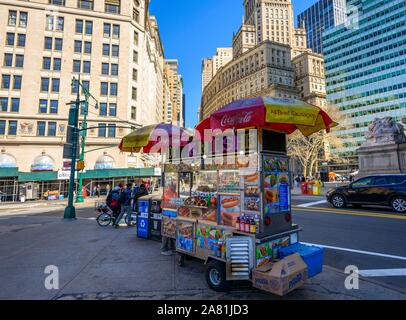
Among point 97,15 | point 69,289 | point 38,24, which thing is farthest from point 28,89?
point 69,289

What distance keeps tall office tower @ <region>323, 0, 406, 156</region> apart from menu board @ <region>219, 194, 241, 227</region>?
271 feet

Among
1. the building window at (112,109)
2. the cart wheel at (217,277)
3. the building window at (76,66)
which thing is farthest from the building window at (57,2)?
the cart wheel at (217,277)

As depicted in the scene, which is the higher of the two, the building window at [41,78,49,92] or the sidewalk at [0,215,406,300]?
the building window at [41,78,49,92]

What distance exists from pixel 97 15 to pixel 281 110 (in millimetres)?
46153

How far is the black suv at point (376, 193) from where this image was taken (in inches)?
440

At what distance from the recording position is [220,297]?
11.9ft

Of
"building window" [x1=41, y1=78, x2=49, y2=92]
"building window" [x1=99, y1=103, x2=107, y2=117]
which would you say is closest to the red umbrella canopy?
"building window" [x1=99, y1=103, x2=107, y2=117]

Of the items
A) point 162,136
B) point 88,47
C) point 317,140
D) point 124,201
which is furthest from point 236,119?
point 88,47

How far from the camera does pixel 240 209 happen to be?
4.33 meters

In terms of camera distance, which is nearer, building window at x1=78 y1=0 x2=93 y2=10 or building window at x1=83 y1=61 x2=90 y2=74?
building window at x1=83 y1=61 x2=90 y2=74

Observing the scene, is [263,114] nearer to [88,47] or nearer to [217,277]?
[217,277]

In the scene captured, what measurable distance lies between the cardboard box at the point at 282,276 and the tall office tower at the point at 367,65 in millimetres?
82960

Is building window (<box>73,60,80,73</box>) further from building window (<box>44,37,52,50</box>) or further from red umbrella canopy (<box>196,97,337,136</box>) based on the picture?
red umbrella canopy (<box>196,97,337,136</box>)

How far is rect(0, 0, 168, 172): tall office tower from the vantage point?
3391cm
